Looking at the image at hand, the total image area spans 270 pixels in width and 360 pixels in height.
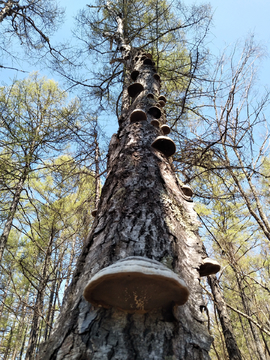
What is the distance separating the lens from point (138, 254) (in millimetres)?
1270

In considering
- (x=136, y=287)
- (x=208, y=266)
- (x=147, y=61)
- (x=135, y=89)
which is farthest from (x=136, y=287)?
(x=147, y=61)

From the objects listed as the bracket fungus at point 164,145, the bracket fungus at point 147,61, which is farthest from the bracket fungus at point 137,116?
the bracket fungus at point 147,61

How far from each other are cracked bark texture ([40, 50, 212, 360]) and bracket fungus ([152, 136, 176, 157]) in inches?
3.1

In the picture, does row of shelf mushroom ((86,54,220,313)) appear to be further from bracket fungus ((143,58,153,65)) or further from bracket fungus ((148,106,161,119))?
bracket fungus ((143,58,153,65))

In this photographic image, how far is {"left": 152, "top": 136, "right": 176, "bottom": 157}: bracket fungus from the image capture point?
7.65ft

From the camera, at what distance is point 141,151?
2.29 metres

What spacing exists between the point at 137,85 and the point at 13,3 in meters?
5.19

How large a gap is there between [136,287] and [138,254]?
0.36m

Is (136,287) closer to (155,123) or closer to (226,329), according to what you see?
(155,123)

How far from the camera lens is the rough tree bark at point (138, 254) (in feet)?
3.05

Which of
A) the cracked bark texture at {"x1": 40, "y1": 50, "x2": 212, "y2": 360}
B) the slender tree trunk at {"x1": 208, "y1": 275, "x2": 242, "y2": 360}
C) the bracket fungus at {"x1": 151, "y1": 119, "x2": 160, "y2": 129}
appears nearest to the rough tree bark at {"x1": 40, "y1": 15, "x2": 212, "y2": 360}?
the cracked bark texture at {"x1": 40, "y1": 50, "x2": 212, "y2": 360}

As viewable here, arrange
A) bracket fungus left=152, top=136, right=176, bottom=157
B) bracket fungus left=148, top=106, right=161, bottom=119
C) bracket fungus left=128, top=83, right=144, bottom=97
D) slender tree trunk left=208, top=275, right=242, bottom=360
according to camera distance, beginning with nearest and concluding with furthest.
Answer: bracket fungus left=152, top=136, right=176, bottom=157 < bracket fungus left=148, top=106, right=161, bottom=119 < bracket fungus left=128, top=83, right=144, bottom=97 < slender tree trunk left=208, top=275, right=242, bottom=360

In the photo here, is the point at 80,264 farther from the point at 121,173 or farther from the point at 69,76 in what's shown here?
the point at 69,76

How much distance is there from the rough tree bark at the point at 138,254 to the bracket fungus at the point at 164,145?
0.07 metres
